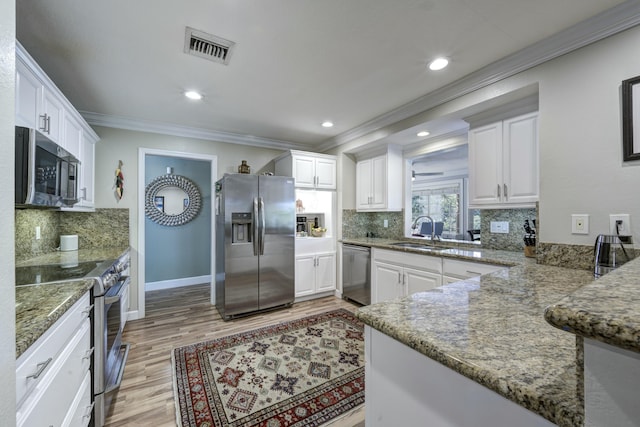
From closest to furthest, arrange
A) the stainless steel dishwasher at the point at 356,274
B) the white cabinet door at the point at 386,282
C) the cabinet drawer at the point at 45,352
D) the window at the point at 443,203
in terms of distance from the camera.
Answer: the cabinet drawer at the point at 45,352
the white cabinet door at the point at 386,282
the stainless steel dishwasher at the point at 356,274
the window at the point at 443,203

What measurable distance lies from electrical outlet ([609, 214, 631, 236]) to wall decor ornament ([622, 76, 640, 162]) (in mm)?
328

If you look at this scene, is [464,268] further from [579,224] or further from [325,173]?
[325,173]

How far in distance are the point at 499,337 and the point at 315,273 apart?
324 cm

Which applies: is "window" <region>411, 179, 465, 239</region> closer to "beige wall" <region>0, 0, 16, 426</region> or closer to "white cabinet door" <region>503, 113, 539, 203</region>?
"white cabinet door" <region>503, 113, 539, 203</region>

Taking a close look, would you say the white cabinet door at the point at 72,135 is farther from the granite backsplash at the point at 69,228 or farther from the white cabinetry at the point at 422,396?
the white cabinetry at the point at 422,396

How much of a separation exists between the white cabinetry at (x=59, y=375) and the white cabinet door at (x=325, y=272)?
2761 millimetres

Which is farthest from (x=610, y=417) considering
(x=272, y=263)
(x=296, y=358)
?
(x=272, y=263)

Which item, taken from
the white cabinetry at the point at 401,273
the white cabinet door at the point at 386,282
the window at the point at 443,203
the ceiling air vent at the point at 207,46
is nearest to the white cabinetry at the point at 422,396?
the white cabinetry at the point at 401,273

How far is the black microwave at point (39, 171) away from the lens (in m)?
1.39

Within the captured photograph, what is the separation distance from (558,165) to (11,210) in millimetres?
2651

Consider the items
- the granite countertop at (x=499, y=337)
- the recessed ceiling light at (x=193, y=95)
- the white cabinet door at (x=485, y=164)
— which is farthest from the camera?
the recessed ceiling light at (x=193, y=95)

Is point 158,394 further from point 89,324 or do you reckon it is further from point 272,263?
point 272,263

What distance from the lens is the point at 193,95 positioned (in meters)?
2.60

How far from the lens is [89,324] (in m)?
1.50
